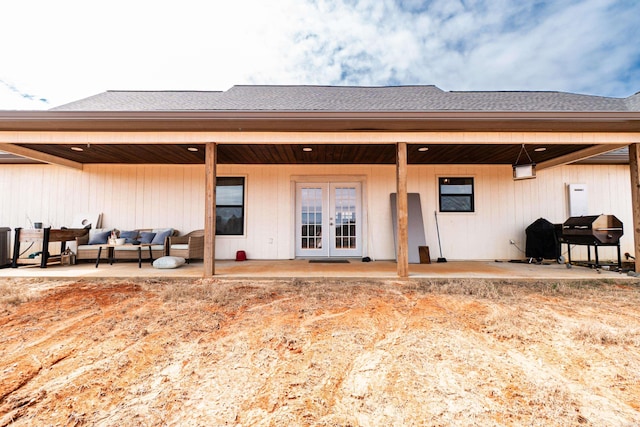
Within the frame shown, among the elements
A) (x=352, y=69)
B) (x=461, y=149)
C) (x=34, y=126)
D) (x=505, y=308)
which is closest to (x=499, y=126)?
(x=461, y=149)

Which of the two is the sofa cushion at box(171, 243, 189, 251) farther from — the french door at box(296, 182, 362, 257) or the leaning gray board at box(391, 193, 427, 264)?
the leaning gray board at box(391, 193, 427, 264)

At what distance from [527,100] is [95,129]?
982cm

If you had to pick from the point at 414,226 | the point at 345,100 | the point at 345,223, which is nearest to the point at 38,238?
the point at 345,223

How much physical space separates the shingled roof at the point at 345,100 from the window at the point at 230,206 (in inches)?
71.2

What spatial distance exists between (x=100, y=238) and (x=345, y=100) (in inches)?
265

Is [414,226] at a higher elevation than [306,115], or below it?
below

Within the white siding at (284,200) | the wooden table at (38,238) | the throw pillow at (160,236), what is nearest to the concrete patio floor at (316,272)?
the wooden table at (38,238)

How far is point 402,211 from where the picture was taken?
4.68 m

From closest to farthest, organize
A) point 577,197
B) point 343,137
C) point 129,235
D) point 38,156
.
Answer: point 343,137 → point 38,156 → point 129,235 → point 577,197

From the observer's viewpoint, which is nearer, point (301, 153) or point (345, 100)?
point (301, 153)

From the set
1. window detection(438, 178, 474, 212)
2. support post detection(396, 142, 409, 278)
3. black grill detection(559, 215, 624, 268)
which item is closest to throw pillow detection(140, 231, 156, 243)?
support post detection(396, 142, 409, 278)

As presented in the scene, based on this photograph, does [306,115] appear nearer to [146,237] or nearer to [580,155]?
[146,237]

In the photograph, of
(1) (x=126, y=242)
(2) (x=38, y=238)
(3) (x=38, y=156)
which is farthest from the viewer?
(1) (x=126, y=242)

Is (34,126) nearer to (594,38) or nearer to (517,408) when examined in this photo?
(517,408)
